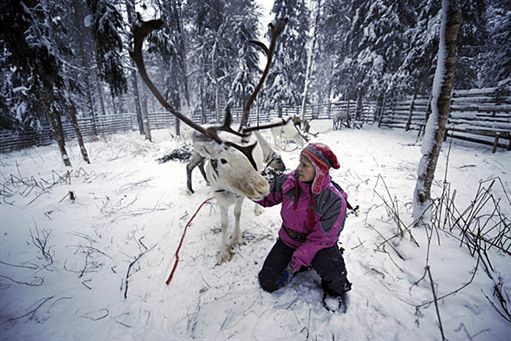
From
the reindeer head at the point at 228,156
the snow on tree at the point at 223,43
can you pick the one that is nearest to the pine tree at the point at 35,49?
the reindeer head at the point at 228,156

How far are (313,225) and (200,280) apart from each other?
1.39 metres

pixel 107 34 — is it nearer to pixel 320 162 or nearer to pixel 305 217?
pixel 320 162

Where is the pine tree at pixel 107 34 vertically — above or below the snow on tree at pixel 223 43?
below

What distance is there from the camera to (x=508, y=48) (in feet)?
31.0

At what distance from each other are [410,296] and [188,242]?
2.59 metres

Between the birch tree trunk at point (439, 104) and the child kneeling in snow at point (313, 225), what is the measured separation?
3.93 ft

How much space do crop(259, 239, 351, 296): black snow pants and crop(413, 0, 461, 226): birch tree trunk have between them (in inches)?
55.6

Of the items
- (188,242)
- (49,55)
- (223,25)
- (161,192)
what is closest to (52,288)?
(188,242)

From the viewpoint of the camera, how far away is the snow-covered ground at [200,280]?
163 cm

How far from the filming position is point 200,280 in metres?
2.20

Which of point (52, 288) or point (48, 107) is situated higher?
point (48, 107)

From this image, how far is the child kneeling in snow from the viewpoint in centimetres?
184

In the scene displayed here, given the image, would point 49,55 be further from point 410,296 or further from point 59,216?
point 410,296

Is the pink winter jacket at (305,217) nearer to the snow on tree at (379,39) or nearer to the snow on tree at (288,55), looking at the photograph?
the snow on tree at (379,39)
